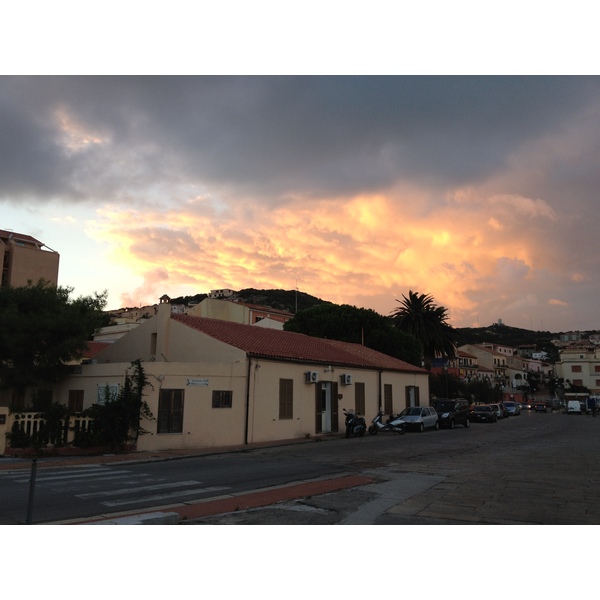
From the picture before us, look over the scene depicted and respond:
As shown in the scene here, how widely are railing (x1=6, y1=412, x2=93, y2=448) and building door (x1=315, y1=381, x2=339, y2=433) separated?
1138 cm

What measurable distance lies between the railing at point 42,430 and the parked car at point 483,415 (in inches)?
1330

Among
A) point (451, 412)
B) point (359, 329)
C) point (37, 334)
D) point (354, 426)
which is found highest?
point (359, 329)

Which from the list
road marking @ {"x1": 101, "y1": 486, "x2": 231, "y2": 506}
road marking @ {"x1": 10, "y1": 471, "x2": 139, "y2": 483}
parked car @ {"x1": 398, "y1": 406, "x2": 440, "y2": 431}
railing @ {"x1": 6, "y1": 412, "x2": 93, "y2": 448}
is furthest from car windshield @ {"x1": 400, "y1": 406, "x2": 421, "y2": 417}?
road marking @ {"x1": 101, "y1": 486, "x2": 231, "y2": 506}

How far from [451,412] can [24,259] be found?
Answer: 59112mm

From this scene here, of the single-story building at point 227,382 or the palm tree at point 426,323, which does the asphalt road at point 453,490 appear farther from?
the palm tree at point 426,323

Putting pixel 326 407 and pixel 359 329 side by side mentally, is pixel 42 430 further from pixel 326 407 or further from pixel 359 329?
pixel 359 329

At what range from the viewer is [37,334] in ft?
74.1

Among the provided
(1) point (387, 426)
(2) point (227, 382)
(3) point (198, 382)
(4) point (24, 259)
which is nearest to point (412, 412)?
(1) point (387, 426)

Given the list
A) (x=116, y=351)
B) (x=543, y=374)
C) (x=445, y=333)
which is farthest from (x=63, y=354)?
(x=543, y=374)

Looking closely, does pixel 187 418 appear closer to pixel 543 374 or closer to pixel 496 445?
pixel 496 445

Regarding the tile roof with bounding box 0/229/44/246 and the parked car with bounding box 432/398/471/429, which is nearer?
the parked car with bounding box 432/398/471/429

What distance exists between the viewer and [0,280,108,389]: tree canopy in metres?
22.2

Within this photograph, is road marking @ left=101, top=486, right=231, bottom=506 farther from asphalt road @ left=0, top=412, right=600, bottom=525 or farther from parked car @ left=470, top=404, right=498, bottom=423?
parked car @ left=470, top=404, right=498, bottom=423

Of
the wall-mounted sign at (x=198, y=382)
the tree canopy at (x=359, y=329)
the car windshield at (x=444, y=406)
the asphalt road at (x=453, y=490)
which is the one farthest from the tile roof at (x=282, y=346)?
the tree canopy at (x=359, y=329)
